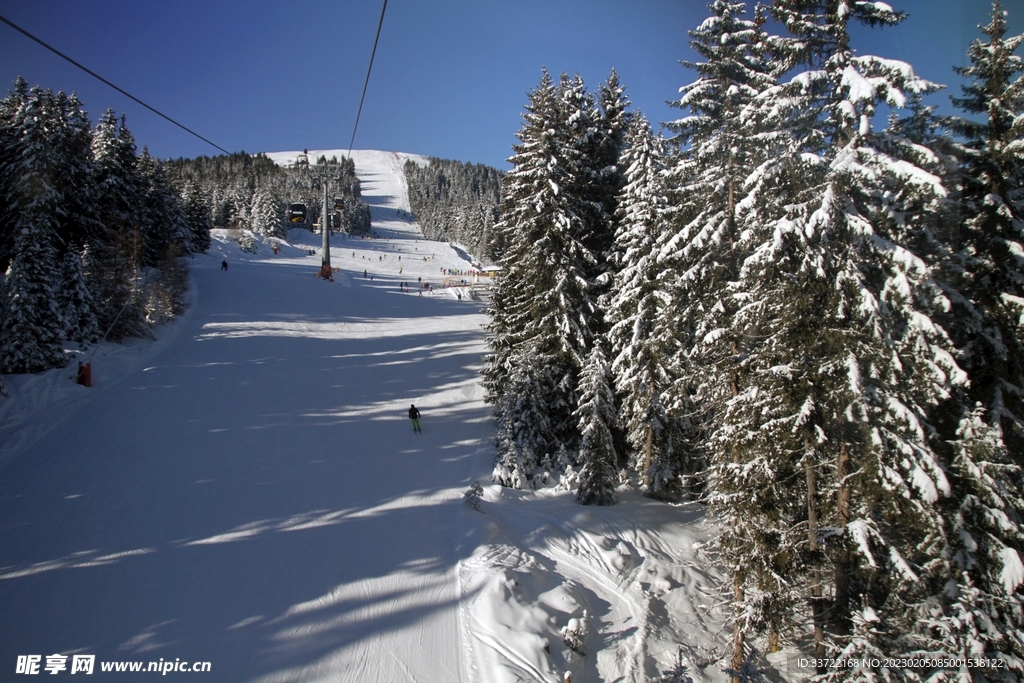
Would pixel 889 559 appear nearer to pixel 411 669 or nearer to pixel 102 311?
pixel 411 669

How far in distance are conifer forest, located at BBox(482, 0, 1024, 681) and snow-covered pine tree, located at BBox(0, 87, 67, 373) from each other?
25007 mm

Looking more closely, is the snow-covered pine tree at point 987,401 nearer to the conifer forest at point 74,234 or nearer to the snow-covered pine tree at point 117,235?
the conifer forest at point 74,234

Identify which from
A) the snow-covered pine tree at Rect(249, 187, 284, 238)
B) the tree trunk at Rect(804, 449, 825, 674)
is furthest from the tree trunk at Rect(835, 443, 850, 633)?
the snow-covered pine tree at Rect(249, 187, 284, 238)

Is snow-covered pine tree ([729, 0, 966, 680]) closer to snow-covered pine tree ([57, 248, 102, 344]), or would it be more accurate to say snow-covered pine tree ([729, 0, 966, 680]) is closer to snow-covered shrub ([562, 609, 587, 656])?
snow-covered shrub ([562, 609, 587, 656])

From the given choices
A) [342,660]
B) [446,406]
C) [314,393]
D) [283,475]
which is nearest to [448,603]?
[342,660]

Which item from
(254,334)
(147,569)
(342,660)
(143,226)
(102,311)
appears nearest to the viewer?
(342,660)

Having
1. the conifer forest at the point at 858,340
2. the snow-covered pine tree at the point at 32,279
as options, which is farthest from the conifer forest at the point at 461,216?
the conifer forest at the point at 858,340

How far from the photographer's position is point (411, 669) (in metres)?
8.61

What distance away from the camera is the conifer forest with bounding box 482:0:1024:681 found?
27.7 ft

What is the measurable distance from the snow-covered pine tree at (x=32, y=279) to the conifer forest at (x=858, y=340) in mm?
25007

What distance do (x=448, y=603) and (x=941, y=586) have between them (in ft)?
32.5
